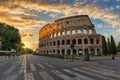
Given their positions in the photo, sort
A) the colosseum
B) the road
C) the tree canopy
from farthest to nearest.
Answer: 1. the tree canopy
2. the colosseum
3. the road

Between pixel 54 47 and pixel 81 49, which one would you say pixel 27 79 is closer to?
pixel 81 49

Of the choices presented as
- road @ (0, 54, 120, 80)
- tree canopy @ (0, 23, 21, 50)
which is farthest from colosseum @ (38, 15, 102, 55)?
road @ (0, 54, 120, 80)

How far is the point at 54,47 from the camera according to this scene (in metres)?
74.2

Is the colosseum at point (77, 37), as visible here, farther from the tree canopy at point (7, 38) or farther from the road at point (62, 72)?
the road at point (62, 72)

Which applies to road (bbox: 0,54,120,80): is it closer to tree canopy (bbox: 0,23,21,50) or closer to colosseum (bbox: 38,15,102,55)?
colosseum (bbox: 38,15,102,55)

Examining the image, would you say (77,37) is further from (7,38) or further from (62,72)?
(62,72)

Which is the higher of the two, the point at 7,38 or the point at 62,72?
the point at 7,38

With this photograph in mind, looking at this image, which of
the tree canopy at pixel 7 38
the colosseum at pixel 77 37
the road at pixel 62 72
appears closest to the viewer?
the road at pixel 62 72

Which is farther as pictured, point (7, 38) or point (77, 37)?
point (7, 38)

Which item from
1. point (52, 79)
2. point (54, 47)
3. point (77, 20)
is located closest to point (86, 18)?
point (77, 20)

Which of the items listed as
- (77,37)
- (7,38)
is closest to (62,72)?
(77,37)

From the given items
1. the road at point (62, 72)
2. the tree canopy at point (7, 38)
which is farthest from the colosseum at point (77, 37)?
the road at point (62, 72)

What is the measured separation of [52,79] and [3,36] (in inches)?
3524

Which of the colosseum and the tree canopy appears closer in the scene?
the colosseum
